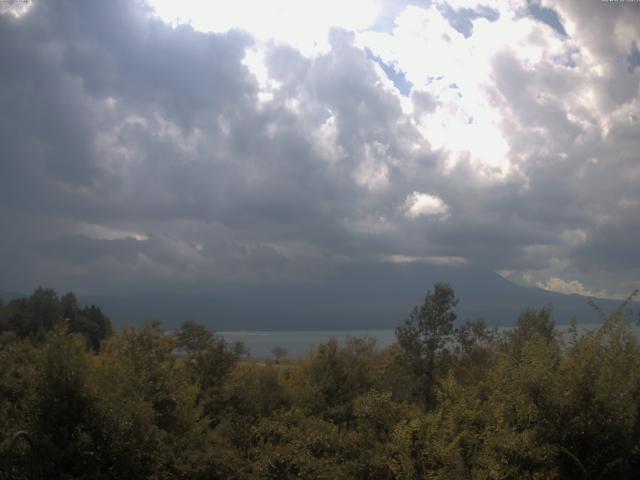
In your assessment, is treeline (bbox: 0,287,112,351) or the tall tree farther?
treeline (bbox: 0,287,112,351)

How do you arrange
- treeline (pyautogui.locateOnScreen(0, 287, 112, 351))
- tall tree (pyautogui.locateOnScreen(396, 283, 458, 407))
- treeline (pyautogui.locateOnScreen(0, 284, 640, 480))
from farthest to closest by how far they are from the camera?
treeline (pyautogui.locateOnScreen(0, 287, 112, 351)), tall tree (pyautogui.locateOnScreen(396, 283, 458, 407)), treeline (pyautogui.locateOnScreen(0, 284, 640, 480))

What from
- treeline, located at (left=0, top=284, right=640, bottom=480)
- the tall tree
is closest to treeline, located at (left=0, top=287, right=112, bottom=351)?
the tall tree

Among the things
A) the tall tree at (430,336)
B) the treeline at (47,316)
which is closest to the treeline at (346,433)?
the tall tree at (430,336)

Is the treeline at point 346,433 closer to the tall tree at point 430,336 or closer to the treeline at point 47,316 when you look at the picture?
the tall tree at point 430,336

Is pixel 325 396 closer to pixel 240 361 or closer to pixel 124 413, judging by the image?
pixel 240 361

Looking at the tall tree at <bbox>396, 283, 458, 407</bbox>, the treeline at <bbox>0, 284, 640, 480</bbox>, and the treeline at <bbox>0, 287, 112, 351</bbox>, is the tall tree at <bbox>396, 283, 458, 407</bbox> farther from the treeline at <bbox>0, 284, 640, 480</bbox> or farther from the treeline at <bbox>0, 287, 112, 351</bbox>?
the treeline at <bbox>0, 287, 112, 351</bbox>

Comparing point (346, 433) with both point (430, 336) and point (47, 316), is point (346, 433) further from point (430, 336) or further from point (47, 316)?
point (47, 316)

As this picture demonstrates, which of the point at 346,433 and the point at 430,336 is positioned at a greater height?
the point at 430,336

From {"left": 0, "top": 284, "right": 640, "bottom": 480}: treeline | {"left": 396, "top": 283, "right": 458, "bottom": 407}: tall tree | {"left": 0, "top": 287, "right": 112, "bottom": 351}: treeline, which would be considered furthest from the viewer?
{"left": 0, "top": 287, "right": 112, "bottom": 351}: treeline

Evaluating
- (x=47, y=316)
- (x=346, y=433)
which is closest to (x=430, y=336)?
(x=346, y=433)

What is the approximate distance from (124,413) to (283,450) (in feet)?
12.3

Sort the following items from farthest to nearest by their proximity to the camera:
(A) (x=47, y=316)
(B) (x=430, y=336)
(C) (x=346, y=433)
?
(A) (x=47, y=316) → (B) (x=430, y=336) → (C) (x=346, y=433)

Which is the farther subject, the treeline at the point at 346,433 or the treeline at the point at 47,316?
the treeline at the point at 47,316

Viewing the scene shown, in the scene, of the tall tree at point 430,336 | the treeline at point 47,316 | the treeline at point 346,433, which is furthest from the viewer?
the treeline at point 47,316
